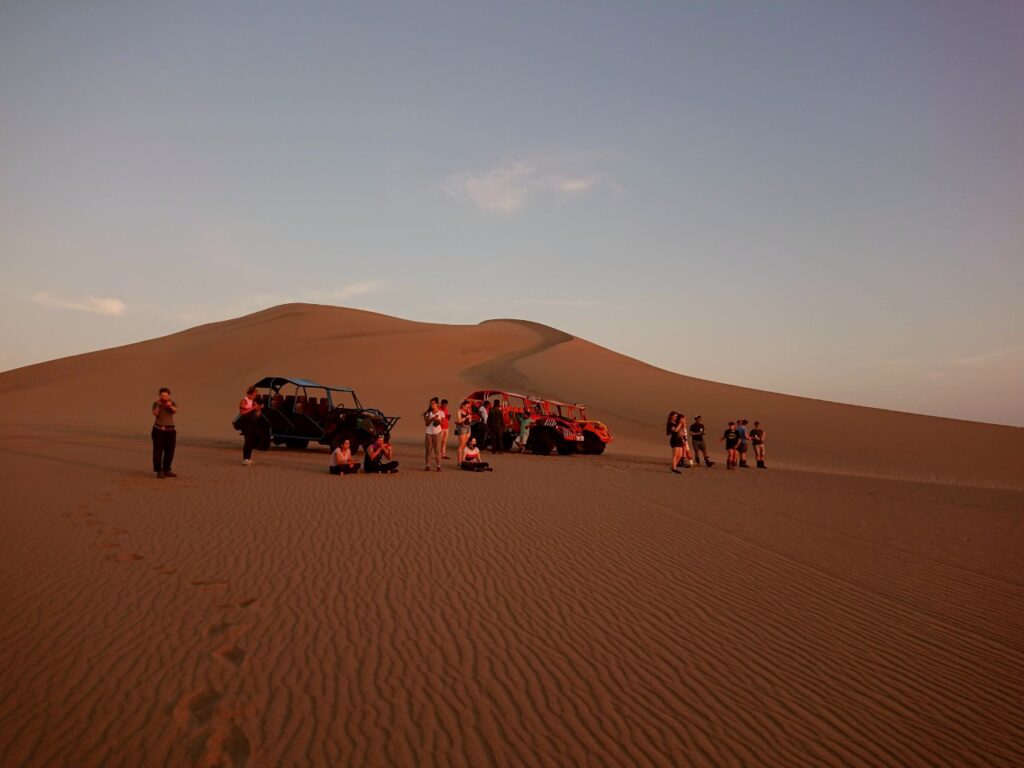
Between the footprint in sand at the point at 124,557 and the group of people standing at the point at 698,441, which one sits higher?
the group of people standing at the point at 698,441

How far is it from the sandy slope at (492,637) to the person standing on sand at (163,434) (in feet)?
8.10

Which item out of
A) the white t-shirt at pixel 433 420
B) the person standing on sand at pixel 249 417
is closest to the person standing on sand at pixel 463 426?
the white t-shirt at pixel 433 420

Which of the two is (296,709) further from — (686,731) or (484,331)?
(484,331)

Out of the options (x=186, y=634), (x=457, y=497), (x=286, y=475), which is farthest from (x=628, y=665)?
(x=286, y=475)

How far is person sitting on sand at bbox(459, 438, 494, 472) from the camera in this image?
658 inches

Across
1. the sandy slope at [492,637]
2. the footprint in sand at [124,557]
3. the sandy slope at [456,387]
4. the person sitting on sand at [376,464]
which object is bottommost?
the sandy slope at [492,637]

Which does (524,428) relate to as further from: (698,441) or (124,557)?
(124,557)

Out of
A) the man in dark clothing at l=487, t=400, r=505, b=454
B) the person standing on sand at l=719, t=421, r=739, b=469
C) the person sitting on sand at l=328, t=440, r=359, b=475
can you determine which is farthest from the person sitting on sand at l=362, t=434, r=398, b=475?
the person standing on sand at l=719, t=421, r=739, b=469

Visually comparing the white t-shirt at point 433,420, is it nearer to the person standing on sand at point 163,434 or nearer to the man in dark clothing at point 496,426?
the person standing on sand at point 163,434

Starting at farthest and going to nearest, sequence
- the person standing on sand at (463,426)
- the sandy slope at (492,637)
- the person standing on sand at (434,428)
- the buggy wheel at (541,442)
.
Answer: the buggy wheel at (541,442), the person standing on sand at (463,426), the person standing on sand at (434,428), the sandy slope at (492,637)

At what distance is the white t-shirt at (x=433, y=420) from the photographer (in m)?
16.1

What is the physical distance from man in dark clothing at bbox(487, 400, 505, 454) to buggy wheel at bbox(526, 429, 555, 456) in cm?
94

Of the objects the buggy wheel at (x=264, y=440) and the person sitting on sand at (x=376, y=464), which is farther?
the buggy wheel at (x=264, y=440)

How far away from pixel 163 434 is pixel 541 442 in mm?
11637
